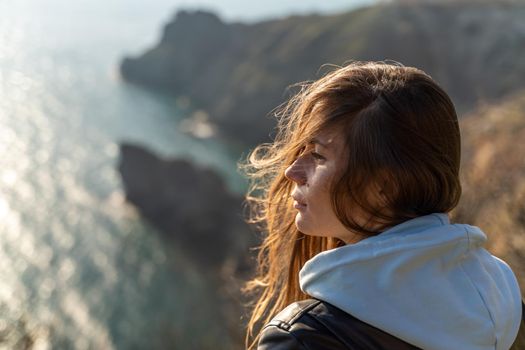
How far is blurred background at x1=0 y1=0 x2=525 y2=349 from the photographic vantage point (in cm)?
2448

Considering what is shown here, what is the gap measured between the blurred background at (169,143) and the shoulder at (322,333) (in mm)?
3687

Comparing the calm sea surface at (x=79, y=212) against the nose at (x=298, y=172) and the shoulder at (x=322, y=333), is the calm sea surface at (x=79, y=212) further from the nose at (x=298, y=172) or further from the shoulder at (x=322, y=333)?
the shoulder at (x=322, y=333)

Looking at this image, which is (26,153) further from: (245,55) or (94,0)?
(94,0)

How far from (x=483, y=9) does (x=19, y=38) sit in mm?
54828

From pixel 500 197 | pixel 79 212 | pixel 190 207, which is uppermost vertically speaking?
pixel 500 197

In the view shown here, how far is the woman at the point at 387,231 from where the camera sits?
172 centimetres

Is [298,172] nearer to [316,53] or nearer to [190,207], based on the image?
[190,207]

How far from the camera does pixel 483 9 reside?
210 ft

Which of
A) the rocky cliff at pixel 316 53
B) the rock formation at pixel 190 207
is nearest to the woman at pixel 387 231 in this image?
the rock formation at pixel 190 207

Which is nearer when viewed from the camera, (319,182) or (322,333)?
(322,333)

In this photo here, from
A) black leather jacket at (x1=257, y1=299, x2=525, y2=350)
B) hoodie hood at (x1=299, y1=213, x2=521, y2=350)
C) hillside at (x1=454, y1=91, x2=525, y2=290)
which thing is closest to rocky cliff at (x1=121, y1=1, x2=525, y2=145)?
hillside at (x1=454, y1=91, x2=525, y2=290)

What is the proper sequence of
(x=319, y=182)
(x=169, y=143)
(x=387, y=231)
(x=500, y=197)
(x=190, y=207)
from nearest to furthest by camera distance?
(x=387, y=231), (x=319, y=182), (x=500, y=197), (x=190, y=207), (x=169, y=143)

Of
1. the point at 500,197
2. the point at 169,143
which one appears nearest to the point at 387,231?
the point at 500,197

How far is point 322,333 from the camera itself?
1.70m
